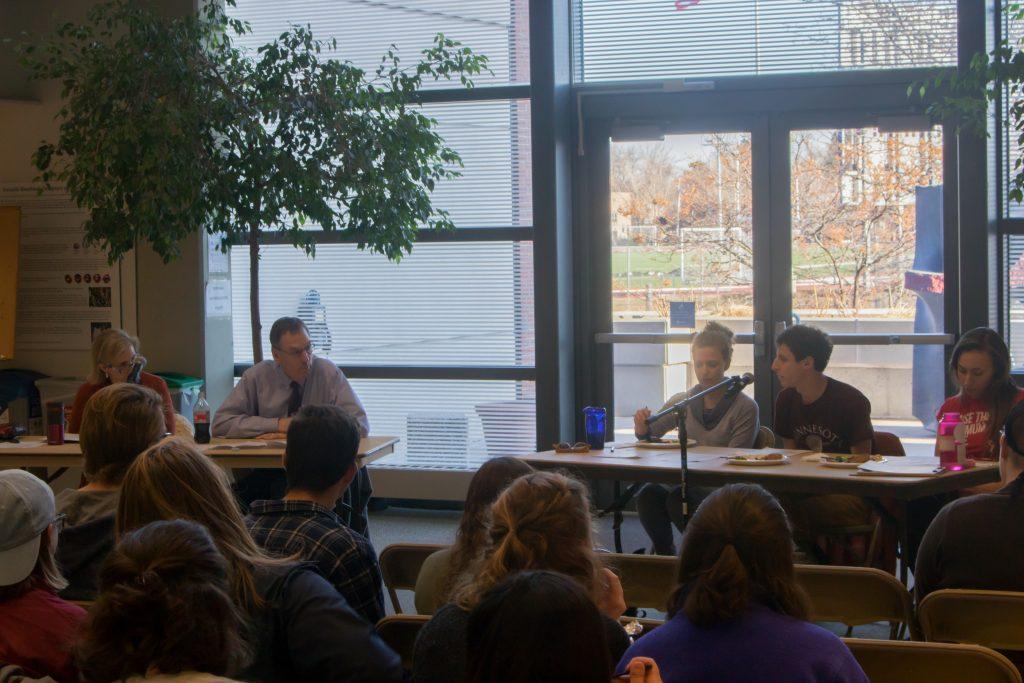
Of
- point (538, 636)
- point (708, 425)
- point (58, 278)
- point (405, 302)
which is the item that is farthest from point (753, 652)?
point (58, 278)

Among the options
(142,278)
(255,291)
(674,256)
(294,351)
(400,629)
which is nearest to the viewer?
(400,629)

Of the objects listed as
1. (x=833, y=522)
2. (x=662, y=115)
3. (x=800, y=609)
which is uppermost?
(x=662, y=115)

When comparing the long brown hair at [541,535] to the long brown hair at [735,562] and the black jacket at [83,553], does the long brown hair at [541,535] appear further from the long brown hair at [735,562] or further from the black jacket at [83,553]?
the black jacket at [83,553]

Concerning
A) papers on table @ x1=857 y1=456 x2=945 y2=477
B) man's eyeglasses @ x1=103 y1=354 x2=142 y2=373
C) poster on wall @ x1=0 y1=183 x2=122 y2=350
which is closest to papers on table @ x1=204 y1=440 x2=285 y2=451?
man's eyeglasses @ x1=103 y1=354 x2=142 y2=373

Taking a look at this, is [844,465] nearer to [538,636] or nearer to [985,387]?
[985,387]

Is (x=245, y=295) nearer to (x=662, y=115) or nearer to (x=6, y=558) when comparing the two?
(x=662, y=115)

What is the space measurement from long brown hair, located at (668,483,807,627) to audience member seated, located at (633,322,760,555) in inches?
117

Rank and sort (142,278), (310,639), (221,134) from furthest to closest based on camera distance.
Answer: (142,278), (221,134), (310,639)

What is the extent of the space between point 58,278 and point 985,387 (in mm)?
5772

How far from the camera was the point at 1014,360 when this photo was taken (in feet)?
20.5

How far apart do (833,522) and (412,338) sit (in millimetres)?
3396

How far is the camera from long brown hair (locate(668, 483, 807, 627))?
6.51 feet

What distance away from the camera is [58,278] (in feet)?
24.0

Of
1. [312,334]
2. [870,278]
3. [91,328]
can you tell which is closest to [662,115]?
[870,278]
